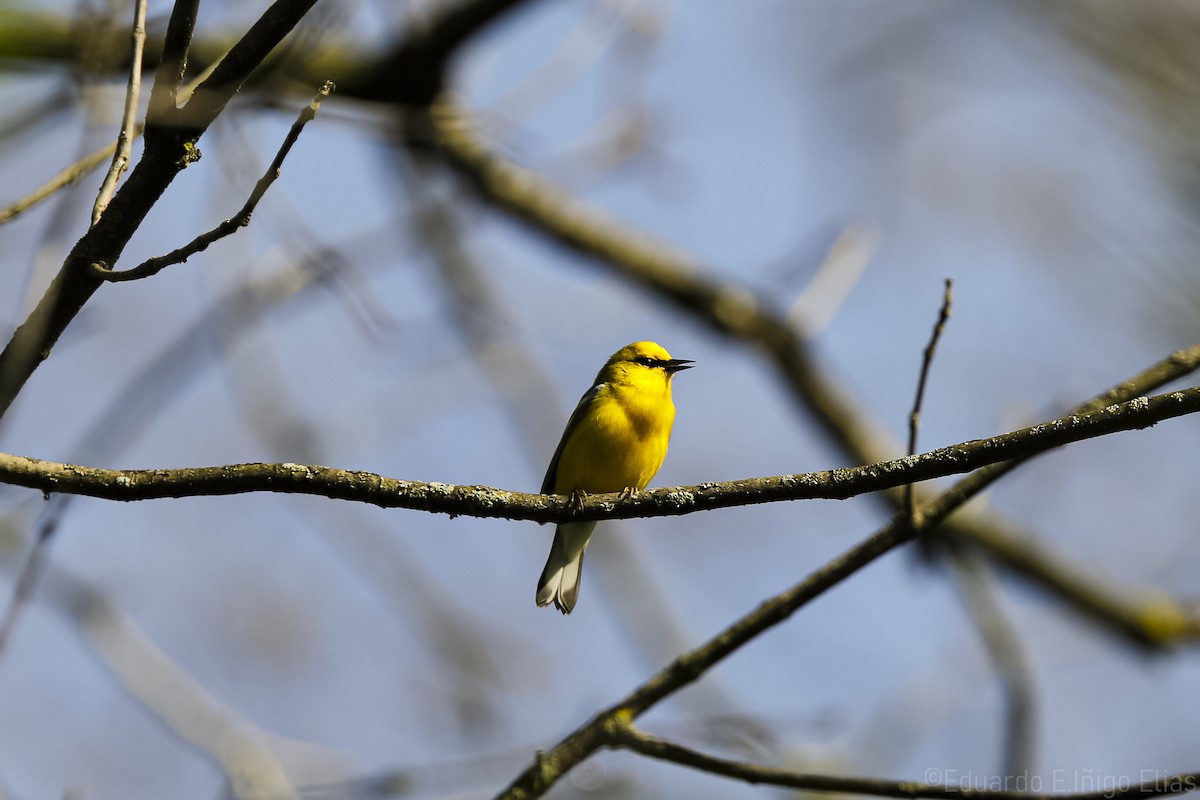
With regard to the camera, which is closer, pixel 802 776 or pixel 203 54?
pixel 802 776

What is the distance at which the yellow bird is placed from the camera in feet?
18.2

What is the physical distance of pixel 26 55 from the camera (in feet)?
16.1

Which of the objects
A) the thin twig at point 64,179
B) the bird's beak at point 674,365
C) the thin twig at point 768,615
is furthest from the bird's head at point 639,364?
the thin twig at point 64,179

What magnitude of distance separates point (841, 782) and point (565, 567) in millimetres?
2684

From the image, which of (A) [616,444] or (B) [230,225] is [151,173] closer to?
(B) [230,225]

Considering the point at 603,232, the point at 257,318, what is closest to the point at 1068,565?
the point at 603,232

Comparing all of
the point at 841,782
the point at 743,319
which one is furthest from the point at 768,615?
the point at 743,319

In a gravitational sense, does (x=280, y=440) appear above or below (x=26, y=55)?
below

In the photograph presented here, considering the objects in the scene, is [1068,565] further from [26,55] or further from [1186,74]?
[26,55]

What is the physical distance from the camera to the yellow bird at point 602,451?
5.54 meters

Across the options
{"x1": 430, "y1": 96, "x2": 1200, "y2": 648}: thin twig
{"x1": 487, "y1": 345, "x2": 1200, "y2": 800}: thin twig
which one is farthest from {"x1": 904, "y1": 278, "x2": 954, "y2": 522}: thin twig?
{"x1": 430, "y1": 96, "x2": 1200, "y2": 648}: thin twig

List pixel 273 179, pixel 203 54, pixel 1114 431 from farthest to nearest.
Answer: pixel 203 54, pixel 1114 431, pixel 273 179

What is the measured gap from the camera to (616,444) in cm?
549

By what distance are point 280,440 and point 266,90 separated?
2.80 m
